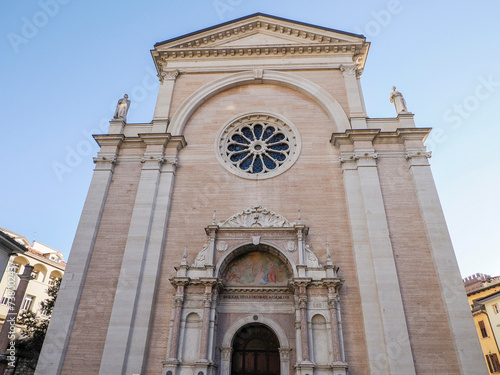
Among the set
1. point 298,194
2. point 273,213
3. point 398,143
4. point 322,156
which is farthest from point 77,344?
point 398,143

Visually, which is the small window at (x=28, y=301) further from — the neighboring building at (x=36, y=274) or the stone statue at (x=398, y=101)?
the stone statue at (x=398, y=101)

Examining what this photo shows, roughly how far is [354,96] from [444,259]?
851 centimetres

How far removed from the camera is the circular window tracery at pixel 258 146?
16234 mm

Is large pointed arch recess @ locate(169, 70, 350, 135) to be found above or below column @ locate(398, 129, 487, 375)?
above

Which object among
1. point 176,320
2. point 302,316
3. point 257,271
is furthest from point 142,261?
point 302,316

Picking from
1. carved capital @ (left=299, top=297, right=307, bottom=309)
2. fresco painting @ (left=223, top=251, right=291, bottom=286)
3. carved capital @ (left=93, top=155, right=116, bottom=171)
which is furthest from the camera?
carved capital @ (left=93, top=155, right=116, bottom=171)

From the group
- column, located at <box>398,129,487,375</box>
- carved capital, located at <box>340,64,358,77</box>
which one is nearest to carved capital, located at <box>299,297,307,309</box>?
column, located at <box>398,129,487,375</box>

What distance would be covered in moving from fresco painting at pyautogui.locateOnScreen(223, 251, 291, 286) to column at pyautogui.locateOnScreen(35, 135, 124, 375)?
5484 mm

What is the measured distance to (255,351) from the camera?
12.9 metres

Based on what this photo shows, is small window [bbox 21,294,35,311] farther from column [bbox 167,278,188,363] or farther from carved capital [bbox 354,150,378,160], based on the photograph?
carved capital [bbox 354,150,378,160]

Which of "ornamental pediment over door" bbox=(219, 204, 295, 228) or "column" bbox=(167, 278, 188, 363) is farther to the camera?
"ornamental pediment over door" bbox=(219, 204, 295, 228)

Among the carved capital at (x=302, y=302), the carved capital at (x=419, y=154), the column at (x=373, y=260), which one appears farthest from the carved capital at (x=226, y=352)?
the carved capital at (x=419, y=154)

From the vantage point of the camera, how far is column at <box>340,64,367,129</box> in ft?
54.3

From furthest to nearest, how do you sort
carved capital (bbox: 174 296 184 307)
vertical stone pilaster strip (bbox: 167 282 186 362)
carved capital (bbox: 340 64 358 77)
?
carved capital (bbox: 340 64 358 77)
carved capital (bbox: 174 296 184 307)
vertical stone pilaster strip (bbox: 167 282 186 362)
